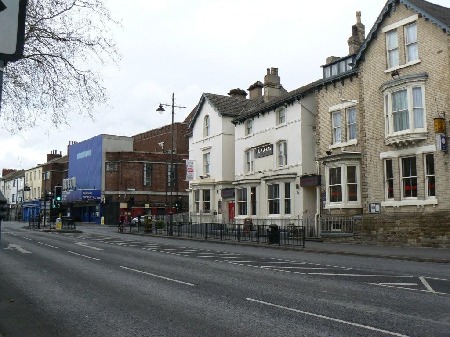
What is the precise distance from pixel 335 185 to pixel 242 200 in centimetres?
1080

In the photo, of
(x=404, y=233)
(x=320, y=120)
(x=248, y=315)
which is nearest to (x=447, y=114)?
(x=404, y=233)

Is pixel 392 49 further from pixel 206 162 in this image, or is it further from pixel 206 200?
pixel 206 200

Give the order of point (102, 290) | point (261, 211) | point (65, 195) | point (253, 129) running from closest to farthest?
1. point (102, 290)
2. point (261, 211)
3. point (253, 129)
4. point (65, 195)

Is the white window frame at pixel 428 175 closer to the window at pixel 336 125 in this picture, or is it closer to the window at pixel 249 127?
the window at pixel 336 125

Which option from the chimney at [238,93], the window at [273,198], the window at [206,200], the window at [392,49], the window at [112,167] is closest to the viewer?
the window at [392,49]

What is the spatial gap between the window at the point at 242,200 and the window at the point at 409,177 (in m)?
15.0

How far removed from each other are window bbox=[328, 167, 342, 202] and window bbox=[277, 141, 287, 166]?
207 inches

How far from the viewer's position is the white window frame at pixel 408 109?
75.8ft

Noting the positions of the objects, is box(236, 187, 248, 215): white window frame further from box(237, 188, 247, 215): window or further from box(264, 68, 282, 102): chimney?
box(264, 68, 282, 102): chimney

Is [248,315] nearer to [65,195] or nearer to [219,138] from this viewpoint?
[219,138]

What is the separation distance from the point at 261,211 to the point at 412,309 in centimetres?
2626

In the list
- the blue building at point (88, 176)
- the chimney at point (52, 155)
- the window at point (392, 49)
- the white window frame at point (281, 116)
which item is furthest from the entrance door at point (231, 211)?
the chimney at point (52, 155)

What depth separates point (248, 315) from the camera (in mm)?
7930

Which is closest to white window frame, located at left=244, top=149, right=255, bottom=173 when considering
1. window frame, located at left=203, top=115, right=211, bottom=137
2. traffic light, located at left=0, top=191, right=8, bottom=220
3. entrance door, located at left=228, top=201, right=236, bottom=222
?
entrance door, located at left=228, top=201, right=236, bottom=222
